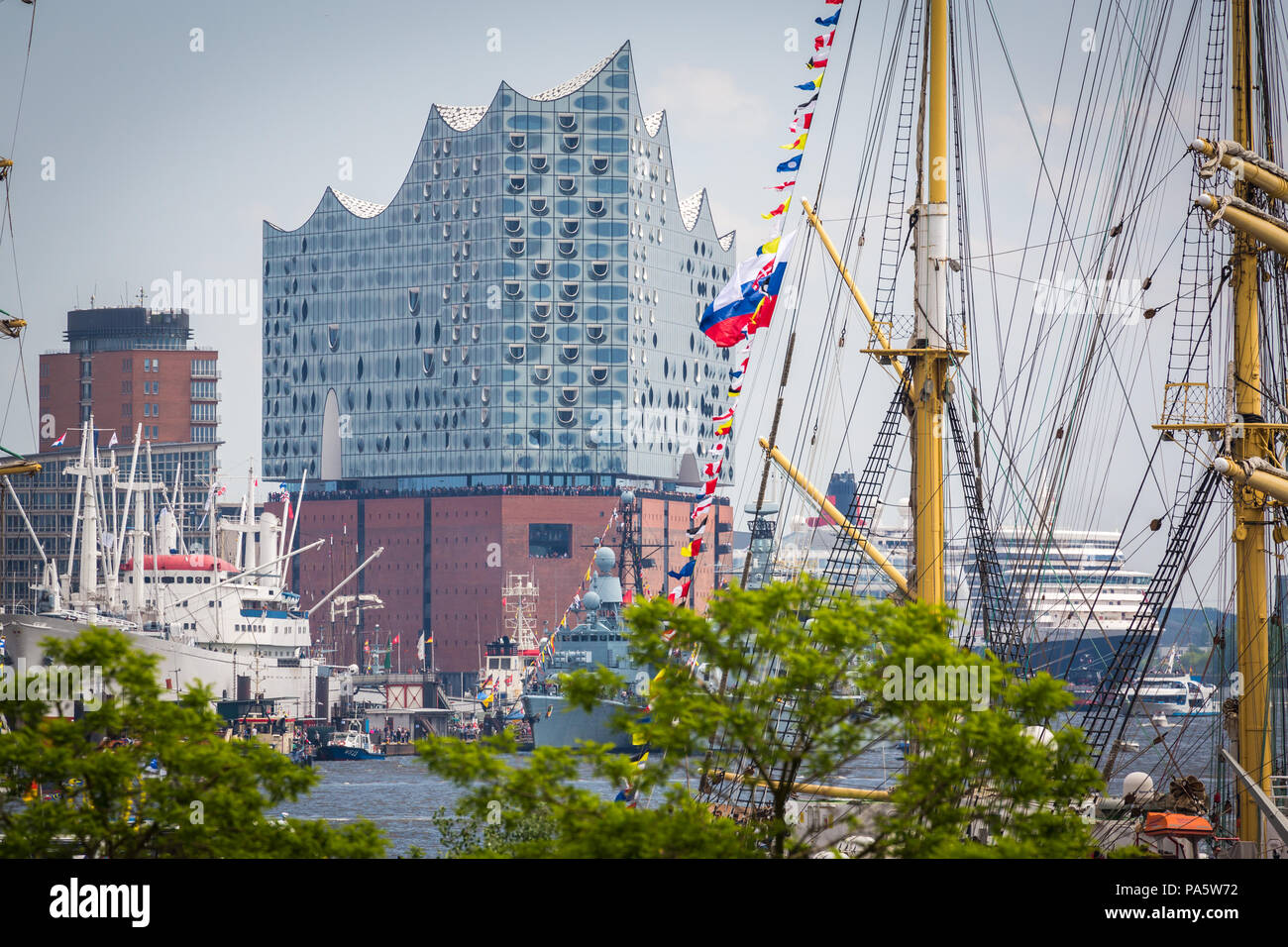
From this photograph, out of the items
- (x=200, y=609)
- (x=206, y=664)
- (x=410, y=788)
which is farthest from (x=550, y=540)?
(x=410, y=788)

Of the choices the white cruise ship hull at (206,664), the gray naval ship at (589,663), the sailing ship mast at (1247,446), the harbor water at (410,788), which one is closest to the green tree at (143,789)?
the sailing ship mast at (1247,446)

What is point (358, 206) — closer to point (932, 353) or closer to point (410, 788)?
point (410, 788)

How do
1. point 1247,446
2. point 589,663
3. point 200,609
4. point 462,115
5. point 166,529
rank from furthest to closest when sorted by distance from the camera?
point 462,115, point 166,529, point 200,609, point 589,663, point 1247,446

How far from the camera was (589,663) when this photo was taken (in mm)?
139000

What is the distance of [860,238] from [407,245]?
139704mm

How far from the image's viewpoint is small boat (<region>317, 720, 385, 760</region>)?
13925cm

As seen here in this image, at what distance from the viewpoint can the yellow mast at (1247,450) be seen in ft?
128

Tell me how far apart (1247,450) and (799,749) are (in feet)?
64.5

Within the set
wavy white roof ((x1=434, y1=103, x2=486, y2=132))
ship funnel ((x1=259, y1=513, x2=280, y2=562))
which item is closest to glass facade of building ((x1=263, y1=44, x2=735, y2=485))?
wavy white roof ((x1=434, y1=103, x2=486, y2=132))

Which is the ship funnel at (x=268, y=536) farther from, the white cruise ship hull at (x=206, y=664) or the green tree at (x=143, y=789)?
the green tree at (x=143, y=789)

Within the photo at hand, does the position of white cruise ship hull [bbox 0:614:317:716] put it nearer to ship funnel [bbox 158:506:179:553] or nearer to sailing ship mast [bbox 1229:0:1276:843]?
ship funnel [bbox 158:506:179:553]

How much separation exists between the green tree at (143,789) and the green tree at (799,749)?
2545 millimetres
